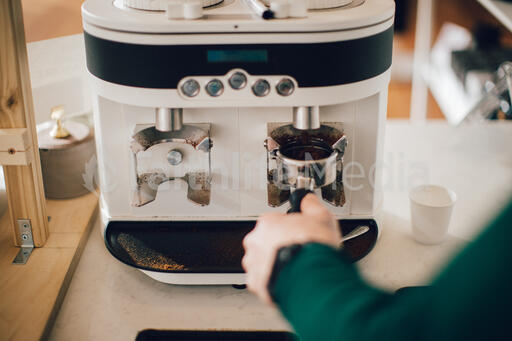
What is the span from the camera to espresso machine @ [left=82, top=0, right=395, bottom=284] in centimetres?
95

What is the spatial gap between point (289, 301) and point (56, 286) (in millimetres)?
606

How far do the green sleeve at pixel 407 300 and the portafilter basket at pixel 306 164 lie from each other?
309mm

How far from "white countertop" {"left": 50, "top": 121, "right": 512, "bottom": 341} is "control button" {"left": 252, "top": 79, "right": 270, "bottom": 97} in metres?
0.38

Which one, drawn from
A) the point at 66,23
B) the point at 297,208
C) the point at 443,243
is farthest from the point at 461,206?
the point at 66,23

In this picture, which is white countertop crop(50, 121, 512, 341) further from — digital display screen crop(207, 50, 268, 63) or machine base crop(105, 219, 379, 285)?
digital display screen crop(207, 50, 268, 63)

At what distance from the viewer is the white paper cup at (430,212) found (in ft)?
3.92

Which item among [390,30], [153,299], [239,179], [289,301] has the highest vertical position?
[390,30]

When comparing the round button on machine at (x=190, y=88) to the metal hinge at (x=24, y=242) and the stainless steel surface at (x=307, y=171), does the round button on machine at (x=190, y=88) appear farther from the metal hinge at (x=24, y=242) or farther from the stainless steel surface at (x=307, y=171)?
the metal hinge at (x=24, y=242)

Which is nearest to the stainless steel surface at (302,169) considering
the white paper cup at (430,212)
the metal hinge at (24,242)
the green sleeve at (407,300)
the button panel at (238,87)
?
the button panel at (238,87)

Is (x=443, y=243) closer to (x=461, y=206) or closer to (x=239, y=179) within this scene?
(x=461, y=206)

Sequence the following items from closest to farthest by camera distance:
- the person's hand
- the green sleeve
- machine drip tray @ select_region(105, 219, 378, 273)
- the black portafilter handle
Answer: the green sleeve
the person's hand
the black portafilter handle
machine drip tray @ select_region(105, 219, 378, 273)

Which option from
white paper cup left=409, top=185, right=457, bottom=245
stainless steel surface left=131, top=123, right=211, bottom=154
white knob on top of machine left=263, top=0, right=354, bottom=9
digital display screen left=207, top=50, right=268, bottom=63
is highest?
white knob on top of machine left=263, top=0, right=354, bottom=9

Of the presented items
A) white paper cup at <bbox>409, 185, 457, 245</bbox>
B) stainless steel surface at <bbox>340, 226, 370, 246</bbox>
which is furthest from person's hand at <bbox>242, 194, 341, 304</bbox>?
white paper cup at <bbox>409, 185, 457, 245</bbox>

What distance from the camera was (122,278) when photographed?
1.15 metres
